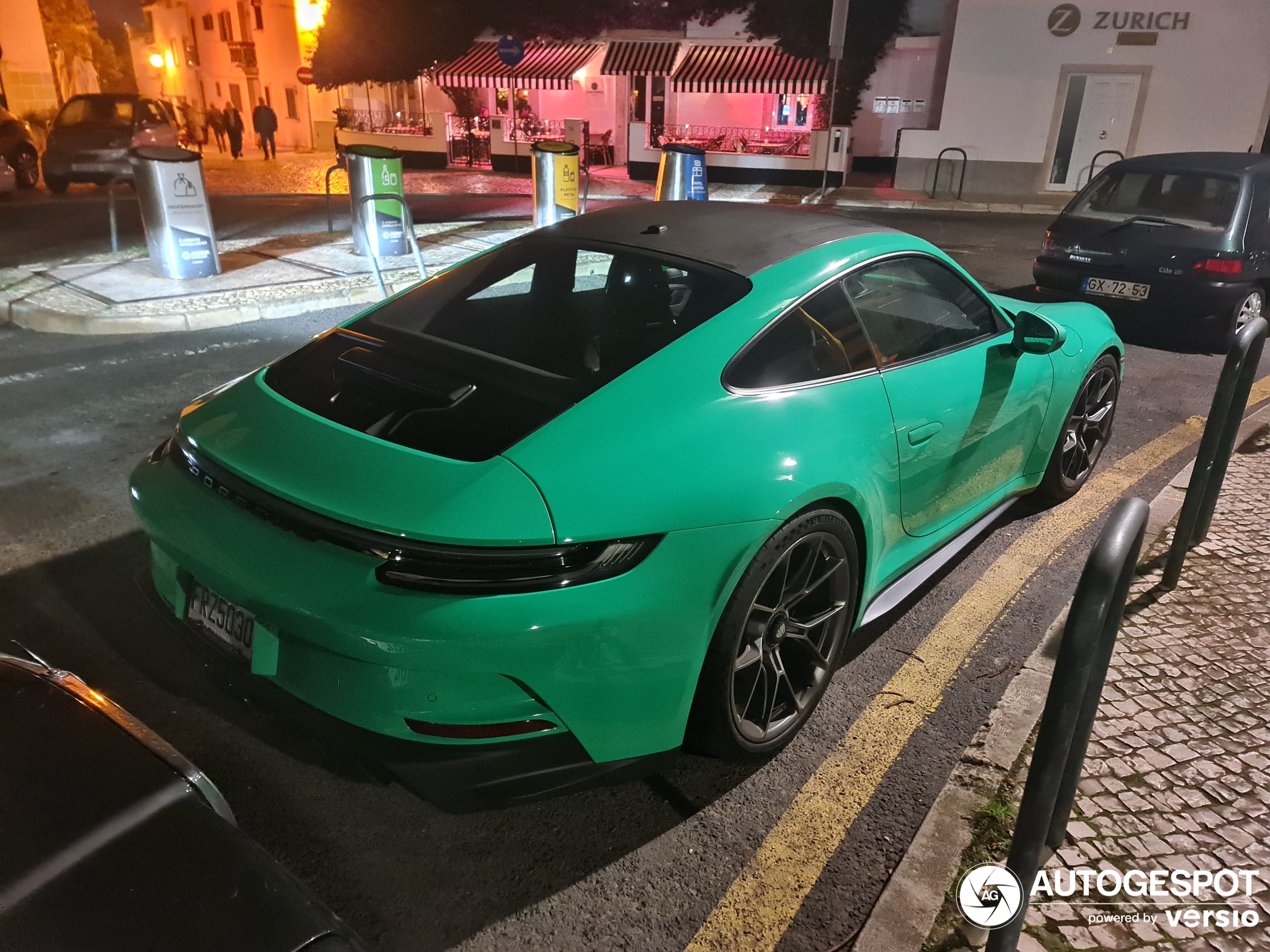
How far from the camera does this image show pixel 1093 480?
16.7ft

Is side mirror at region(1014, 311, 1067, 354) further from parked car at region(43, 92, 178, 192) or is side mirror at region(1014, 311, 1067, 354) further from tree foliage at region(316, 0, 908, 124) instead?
tree foliage at region(316, 0, 908, 124)

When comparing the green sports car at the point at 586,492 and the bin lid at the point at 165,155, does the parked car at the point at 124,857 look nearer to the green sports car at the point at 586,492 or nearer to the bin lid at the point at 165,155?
the green sports car at the point at 586,492

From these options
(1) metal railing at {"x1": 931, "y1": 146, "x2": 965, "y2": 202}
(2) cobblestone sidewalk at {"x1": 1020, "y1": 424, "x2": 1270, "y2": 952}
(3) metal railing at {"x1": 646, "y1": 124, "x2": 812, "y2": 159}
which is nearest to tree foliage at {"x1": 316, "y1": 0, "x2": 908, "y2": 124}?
(3) metal railing at {"x1": 646, "y1": 124, "x2": 812, "y2": 159}

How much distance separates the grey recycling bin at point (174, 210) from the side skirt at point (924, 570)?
853cm

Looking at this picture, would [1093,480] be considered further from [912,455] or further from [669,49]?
[669,49]

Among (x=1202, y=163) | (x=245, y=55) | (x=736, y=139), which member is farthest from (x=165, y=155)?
(x=245, y=55)

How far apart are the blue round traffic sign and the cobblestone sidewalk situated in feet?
84.8

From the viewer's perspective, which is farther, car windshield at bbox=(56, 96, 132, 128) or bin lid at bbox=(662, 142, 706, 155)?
car windshield at bbox=(56, 96, 132, 128)

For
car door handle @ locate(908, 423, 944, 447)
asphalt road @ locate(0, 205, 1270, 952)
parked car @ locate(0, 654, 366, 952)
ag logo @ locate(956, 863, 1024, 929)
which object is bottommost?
asphalt road @ locate(0, 205, 1270, 952)

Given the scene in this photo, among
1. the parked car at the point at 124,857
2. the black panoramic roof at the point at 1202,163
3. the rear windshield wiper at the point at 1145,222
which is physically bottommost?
the parked car at the point at 124,857

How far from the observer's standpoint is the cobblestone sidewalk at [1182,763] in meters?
2.26

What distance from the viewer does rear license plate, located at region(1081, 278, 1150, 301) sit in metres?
7.61

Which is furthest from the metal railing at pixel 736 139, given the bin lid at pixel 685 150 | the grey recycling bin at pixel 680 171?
the grey recycling bin at pixel 680 171

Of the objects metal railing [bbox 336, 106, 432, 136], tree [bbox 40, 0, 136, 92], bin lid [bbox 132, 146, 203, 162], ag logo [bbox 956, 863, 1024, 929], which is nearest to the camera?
ag logo [bbox 956, 863, 1024, 929]
